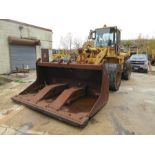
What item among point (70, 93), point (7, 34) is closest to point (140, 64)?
point (7, 34)

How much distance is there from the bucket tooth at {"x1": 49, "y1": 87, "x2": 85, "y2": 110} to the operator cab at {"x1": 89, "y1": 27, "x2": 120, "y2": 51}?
2.95 metres

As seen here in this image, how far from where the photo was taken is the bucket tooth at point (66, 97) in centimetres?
363

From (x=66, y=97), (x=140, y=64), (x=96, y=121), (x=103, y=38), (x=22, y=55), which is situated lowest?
(x=96, y=121)

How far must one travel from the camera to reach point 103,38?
6.64 m

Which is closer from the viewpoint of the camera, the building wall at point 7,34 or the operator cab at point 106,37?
the operator cab at point 106,37

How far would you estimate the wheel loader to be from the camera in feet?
11.4

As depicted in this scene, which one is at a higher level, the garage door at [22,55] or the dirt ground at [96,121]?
the garage door at [22,55]

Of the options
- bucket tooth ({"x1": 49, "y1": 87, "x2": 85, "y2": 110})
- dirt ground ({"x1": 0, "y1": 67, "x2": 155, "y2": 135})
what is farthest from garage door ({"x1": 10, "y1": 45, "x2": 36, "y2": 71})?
bucket tooth ({"x1": 49, "y1": 87, "x2": 85, "y2": 110})

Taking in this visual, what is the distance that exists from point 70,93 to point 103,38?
351 cm

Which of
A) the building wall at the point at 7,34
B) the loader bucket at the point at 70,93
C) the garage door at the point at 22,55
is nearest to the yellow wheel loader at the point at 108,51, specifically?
the loader bucket at the point at 70,93

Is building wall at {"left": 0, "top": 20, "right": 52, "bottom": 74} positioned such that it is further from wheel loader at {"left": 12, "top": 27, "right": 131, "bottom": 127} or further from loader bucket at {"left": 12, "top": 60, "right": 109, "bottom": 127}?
loader bucket at {"left": 12, "top": 60, "right": 109, "bottom": 127}

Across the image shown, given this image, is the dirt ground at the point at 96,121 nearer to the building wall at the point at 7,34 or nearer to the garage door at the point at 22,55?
the building wall at the point at 7,34

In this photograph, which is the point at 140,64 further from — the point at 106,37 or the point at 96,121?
the point at 96,121

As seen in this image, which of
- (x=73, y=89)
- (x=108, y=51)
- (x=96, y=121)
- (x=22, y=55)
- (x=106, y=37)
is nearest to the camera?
(x=96, y=121)
